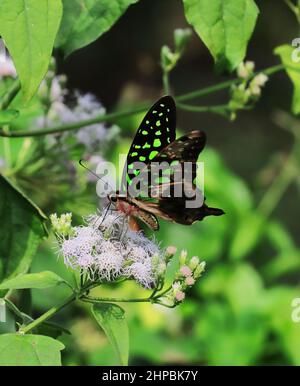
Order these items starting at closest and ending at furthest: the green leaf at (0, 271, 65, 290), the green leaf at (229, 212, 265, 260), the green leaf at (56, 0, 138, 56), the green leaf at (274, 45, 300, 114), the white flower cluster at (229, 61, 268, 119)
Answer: the green leaf at (0, 271, 65, 290) < the green leaf at (56, 0, 138, 56) < the green leaf at (274, 45, 300, 114) < the white flower cluster at (229, 61, 268, 119) < the green leaf at (229, 212, 265, 260)

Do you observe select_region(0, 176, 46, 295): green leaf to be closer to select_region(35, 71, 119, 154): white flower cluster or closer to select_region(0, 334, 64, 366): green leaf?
select_region(0, 334, 64, 366): green leaf

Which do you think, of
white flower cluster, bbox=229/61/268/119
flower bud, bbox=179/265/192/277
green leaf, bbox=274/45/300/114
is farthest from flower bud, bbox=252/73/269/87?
flower bud, bbox=179/265/192/277

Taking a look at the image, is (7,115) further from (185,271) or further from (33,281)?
(185,271)

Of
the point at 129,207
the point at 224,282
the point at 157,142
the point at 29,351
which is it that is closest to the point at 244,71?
the point at 157,142

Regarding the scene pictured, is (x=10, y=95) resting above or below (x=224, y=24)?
below

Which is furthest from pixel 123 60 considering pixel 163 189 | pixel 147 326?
pixel 163 189

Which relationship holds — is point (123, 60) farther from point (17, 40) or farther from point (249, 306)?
point (17, 40)
